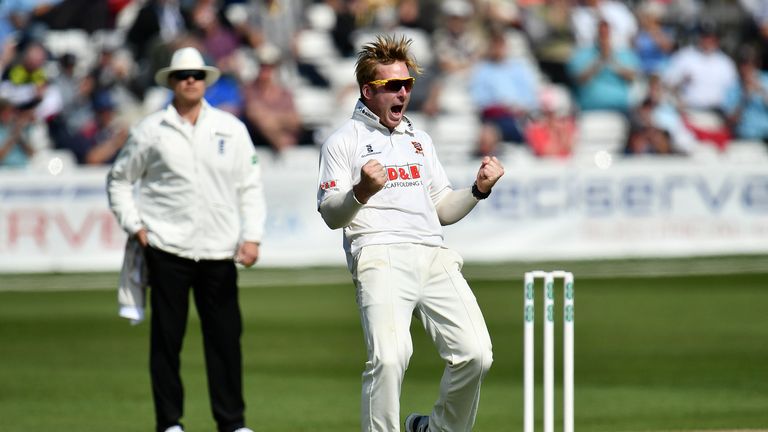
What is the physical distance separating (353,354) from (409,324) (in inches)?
200

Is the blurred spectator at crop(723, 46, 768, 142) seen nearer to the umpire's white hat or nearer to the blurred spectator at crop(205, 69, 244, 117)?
the blurred spectator at crop(205, 69, 244, 117)

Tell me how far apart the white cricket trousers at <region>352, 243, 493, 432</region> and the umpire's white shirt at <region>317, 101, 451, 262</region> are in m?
0.07

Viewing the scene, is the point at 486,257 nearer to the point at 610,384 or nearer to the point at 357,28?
the point at 357,28

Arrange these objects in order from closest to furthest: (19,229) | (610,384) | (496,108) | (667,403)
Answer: (667,403) < (610,384) < (19,229) < (496,108)

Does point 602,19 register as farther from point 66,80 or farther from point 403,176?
point 403,176

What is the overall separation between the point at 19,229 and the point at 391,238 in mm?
11284

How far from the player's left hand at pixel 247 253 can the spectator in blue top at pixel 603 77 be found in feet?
46.5

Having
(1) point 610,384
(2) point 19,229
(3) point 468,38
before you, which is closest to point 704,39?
(3) point 468,38

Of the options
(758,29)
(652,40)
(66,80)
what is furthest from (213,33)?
(758,29)

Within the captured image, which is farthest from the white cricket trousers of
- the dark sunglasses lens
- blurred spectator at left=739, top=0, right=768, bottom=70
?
blurred spectator at left=739, top=0, right=768, bottom=70

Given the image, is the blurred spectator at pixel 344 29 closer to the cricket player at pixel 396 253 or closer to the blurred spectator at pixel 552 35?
the blurred spectator at pixel 552 35

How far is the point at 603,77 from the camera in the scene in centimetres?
2094

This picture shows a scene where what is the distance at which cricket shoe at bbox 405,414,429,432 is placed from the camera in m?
6.35

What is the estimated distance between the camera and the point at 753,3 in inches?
886
